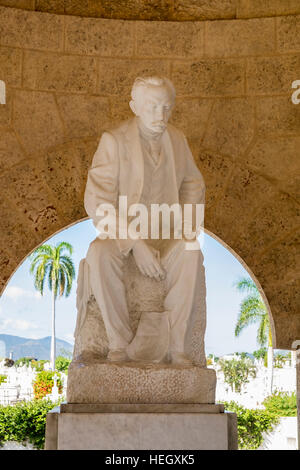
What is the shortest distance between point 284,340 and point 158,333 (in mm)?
2333

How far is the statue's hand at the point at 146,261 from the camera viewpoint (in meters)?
3.57

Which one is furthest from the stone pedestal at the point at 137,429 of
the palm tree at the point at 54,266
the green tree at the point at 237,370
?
the palm tree at the point at 54,266

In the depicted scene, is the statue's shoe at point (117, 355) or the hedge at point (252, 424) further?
the hedge at point (252, 424)

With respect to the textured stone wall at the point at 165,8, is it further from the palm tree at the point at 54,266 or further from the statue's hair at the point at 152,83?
the palm tree at the point at 54,266

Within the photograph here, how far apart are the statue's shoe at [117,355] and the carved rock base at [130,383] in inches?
3.6

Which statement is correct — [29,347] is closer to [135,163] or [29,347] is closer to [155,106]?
[135,163]

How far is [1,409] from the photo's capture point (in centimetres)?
1469

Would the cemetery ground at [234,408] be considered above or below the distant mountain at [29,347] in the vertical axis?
below

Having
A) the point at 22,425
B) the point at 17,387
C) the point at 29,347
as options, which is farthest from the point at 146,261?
the point at 29,347

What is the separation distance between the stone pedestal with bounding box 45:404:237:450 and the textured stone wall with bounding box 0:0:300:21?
4.00 meters

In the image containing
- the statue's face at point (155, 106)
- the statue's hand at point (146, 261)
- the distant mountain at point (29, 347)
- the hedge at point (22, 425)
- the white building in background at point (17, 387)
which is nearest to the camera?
the statue's hand at point (146, 261)

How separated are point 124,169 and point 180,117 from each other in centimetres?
224
